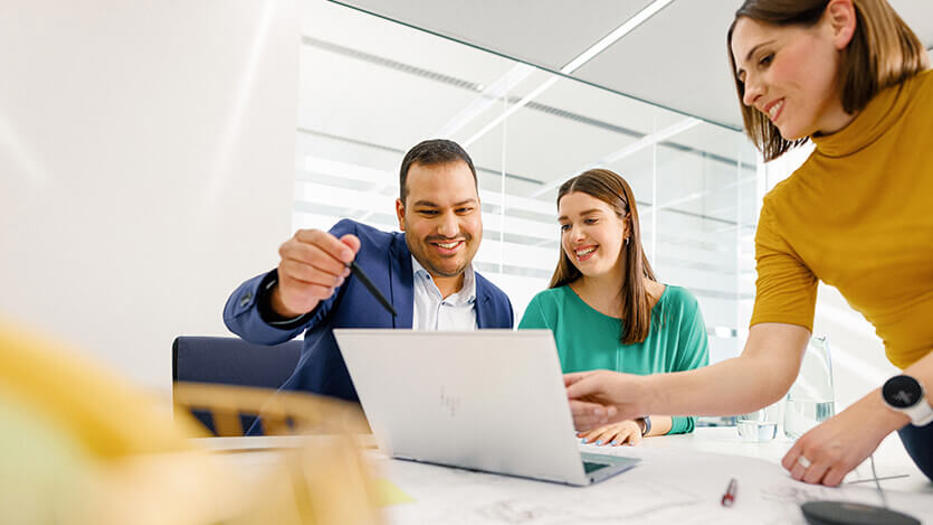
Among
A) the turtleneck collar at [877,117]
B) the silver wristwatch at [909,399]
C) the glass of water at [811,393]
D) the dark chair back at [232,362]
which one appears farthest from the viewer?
the dark chair back at [232,362]

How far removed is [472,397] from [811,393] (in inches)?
39.6

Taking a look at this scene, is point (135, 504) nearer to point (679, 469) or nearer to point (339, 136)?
point (679, 469)

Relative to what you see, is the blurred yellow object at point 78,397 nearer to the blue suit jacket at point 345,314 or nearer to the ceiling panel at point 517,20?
the blue suit jacket at point 345,314

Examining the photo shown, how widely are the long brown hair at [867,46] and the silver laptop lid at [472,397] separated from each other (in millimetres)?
789

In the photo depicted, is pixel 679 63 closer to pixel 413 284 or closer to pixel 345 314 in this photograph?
pixel 413 284

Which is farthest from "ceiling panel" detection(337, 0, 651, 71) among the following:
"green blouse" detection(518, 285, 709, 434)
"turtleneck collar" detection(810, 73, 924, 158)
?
"turtleneck collar" detection(810, 73, 924, 158)

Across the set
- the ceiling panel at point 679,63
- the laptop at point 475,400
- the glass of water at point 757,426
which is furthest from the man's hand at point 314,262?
the ceiling panel at point 679,63

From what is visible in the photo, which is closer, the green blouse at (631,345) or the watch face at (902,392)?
the watch face at (902,392)

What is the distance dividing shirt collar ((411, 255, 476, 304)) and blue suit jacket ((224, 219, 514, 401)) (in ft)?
0.09

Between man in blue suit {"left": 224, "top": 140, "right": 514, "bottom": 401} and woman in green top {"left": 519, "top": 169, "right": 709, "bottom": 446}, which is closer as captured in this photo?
man in blue suit {"left": 224, "top": 140, "right": 514, "bottom": 401}

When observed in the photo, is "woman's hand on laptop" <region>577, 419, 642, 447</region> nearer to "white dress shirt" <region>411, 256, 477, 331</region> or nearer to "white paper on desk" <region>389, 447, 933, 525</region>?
"white paper on desk" <region>389, 447, 933, 525</region>

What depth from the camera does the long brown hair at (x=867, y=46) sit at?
991 mm

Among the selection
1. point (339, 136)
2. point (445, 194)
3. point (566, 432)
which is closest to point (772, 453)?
point (566, 432)

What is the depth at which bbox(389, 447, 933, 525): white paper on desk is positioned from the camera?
574mm
